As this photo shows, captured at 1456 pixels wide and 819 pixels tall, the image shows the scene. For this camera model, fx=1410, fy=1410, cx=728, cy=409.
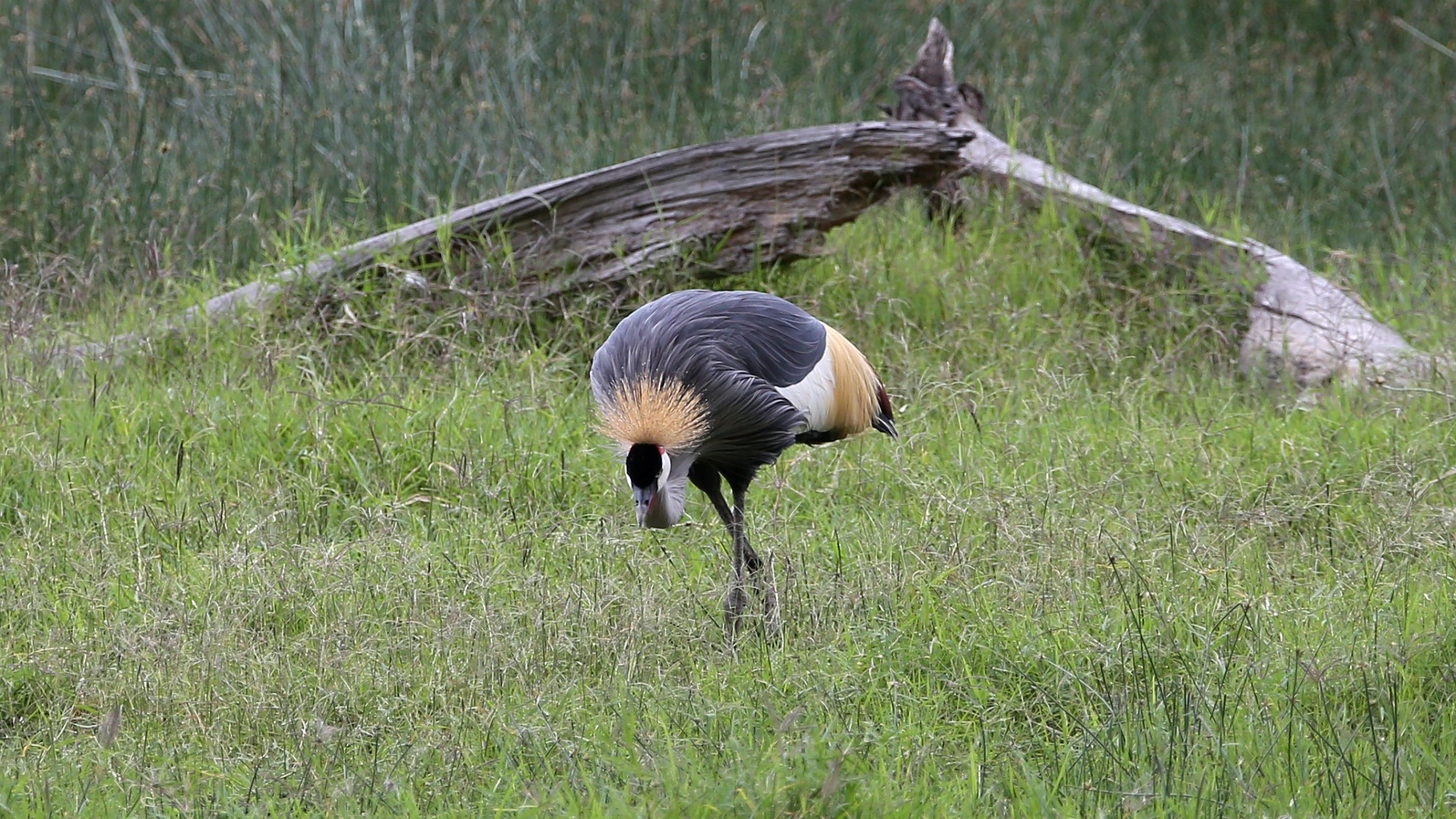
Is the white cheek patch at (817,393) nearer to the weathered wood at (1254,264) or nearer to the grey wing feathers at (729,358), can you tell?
the grey wing feathers at (729,358)

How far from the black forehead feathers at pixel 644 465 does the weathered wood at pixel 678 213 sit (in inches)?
81.7

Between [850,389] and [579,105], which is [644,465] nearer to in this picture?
[850,389]

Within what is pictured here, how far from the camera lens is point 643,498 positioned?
129 inches

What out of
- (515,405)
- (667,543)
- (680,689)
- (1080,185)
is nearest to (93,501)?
(515,405)

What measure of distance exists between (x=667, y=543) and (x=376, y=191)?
9.24ft

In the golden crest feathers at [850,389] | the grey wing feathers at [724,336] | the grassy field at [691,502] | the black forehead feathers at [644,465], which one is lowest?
the grassy field at [691,502]

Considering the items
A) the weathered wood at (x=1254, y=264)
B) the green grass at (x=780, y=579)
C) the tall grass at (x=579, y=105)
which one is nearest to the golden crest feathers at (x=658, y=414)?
the green grass at (x=780, y=579)

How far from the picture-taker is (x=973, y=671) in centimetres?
331

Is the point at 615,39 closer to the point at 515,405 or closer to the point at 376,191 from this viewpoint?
the point at 376,191

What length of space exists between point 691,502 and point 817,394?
3.27 feet

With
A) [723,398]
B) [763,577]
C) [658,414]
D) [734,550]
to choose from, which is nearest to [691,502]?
[734,550]

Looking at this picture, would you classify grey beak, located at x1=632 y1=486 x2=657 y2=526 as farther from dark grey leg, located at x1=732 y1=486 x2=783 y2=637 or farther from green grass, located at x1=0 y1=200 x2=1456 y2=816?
dark grey leg, located at x1=732 y1=486 x2=783 y2=637

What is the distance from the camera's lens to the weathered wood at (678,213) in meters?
5.27

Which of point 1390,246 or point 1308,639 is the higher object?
point 1308,639
